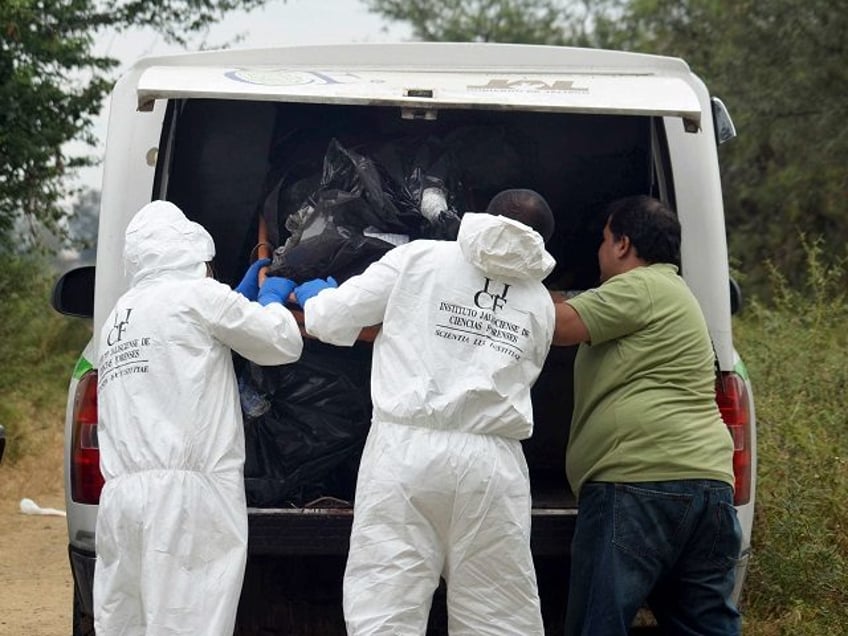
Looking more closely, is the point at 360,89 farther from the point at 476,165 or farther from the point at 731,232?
the point at 731,232

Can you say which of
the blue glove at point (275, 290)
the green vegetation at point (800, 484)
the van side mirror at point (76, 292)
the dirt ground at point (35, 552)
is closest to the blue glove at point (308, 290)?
the blue glove at point (275, 290)

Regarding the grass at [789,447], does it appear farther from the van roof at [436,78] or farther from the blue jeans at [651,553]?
the van roof at [436,78]

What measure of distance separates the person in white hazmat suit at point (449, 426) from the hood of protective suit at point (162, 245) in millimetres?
386

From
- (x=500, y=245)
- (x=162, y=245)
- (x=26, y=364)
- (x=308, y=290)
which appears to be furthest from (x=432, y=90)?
(x=26, y=364)

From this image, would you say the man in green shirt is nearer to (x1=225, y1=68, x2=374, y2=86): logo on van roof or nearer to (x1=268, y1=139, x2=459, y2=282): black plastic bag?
(x1=268, y1=139, x2=459, y2=282): black plastic bag

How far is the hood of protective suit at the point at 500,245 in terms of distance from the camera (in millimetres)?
4262

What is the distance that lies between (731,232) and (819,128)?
4080 mm

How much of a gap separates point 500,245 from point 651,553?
973mm

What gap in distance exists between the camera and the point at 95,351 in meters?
4.72

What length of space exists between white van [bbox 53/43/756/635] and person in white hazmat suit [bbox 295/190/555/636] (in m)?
→ 0.34

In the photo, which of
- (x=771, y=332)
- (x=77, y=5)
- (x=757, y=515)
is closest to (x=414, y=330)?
(x=757, y=515)

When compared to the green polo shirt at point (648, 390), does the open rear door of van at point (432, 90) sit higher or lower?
higher

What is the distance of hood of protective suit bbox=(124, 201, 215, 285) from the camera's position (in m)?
4.46

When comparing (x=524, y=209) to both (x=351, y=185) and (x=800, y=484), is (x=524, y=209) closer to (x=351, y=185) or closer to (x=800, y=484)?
(x=351, y=185)
